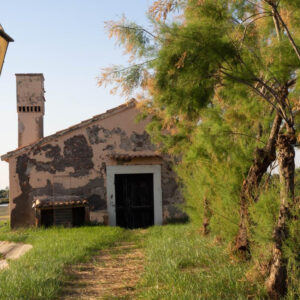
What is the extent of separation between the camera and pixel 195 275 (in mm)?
4906

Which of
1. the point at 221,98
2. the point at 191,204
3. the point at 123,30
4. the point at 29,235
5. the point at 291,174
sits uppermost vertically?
the point at 123,30

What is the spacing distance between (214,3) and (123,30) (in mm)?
1139

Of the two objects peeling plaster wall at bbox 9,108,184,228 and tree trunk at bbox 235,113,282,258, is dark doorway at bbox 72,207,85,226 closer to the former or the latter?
peeling plaster wall at bbox 9,108,184,228

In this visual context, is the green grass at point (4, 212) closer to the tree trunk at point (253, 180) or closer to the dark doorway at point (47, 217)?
the dark doorway at point (47, 217)

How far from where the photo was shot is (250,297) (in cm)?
416

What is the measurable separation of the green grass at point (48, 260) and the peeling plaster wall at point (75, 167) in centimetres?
161

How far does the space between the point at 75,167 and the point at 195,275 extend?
7575 millimetres

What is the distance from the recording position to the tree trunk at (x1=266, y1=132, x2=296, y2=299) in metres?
4.15

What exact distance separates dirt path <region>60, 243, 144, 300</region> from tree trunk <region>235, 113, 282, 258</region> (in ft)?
4.93

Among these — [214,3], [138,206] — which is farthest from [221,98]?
[138,206]

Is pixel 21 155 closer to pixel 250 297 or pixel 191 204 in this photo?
pixel 191 204

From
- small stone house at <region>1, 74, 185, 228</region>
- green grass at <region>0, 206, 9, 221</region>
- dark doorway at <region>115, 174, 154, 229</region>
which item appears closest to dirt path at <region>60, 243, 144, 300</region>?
small stone house at <region>1, 74, 185, 228</region>

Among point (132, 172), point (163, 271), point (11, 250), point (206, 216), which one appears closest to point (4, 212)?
point (132, 172)

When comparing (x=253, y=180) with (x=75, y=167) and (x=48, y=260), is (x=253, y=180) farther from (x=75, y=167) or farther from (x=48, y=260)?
(x=75, y=167)
